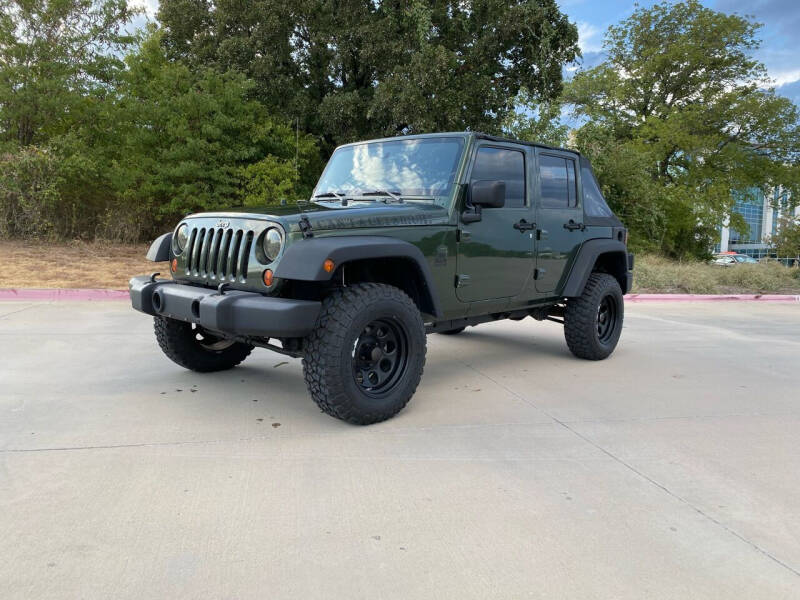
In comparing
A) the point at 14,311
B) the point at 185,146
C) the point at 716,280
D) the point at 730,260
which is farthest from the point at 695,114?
the point at 14,311

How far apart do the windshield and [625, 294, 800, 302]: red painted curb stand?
Result: 8612mm

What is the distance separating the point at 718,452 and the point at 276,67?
17.9 m

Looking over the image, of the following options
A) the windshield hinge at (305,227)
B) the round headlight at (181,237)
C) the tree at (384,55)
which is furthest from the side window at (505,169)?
the tree at (384,55)

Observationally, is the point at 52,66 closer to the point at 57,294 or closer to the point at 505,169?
the point at 57,294

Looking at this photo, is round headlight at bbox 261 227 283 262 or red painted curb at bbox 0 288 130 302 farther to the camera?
red painted curb at bbox 0 288 130 302

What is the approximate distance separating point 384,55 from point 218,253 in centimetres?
1483

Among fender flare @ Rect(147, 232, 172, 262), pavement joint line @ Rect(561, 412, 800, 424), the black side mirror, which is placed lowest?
pavement joint line @ Rect(561, 412, 800, 424)

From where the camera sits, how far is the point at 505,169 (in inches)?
189

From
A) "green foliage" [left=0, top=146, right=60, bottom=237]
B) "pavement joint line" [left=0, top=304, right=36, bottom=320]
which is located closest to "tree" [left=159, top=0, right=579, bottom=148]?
"green foliage" [left=0, top=146, right=60, bottom=237]

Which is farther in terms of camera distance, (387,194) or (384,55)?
(384,55)

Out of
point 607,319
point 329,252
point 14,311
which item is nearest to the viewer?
point 329,252

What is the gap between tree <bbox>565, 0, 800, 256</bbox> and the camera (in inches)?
1117

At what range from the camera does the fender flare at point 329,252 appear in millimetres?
3320

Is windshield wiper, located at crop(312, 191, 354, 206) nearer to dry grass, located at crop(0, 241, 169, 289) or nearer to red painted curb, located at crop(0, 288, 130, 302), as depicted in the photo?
red painted curb, located at crop(0, 288, 130, 302)
